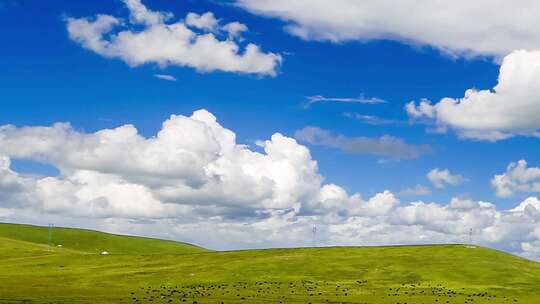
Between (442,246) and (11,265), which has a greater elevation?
(442,246)

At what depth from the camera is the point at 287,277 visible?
5448 inches

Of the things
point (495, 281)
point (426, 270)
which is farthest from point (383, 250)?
point (495, 281)

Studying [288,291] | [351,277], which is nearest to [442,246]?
[351,277]

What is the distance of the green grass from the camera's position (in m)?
97.3

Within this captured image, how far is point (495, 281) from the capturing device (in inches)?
5379

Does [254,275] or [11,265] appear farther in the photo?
[11,265]

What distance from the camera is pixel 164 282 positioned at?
420 feet

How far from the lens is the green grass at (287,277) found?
9731 centimetres

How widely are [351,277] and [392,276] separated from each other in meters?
8.96

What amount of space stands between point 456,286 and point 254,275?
41.9 meters

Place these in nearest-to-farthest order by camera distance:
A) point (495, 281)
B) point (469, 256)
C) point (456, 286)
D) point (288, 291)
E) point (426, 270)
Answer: point (288, 291) < point (456, 286) < point (495, 281) < point (426, 270) < point (469, 256)

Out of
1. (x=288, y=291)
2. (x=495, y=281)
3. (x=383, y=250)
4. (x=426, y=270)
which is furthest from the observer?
(x=383, y=250)

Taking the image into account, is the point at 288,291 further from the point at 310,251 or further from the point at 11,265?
the point at 11,265

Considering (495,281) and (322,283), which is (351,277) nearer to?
(322,283)
